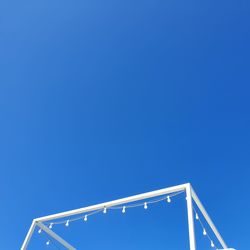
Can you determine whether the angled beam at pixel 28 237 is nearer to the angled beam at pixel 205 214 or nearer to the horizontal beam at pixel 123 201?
the horizontal beam at pixel 123 201

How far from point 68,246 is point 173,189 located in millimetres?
4830

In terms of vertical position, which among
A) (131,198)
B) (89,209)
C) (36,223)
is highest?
(36,223)

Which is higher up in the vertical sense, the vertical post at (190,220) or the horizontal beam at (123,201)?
the horizontal beam at (123,201)

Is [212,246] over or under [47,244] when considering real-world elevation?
under

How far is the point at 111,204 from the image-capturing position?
556cm

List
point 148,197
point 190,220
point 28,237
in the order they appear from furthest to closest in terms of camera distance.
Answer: point 28,237, point 148,197, point 190,220

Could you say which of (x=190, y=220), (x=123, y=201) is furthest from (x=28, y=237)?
(x=190, y=220)

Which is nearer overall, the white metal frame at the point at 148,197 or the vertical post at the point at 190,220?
the vertical post at the point at 190,220

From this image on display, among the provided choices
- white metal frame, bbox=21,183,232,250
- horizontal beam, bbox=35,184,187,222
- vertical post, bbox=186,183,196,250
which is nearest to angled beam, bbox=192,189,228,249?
white metal frame, bbox=21,183,232,250

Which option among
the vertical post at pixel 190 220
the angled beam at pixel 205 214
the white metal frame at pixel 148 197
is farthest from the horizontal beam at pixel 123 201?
the angled beam at pixel 205 214

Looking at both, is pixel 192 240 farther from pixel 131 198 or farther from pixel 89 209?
pixel 89 209

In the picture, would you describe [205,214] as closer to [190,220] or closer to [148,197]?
[190,220]

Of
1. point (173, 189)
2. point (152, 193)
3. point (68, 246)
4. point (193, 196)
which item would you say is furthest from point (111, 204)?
point (68, 246)

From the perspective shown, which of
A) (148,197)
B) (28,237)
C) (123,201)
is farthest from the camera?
(28,237)
